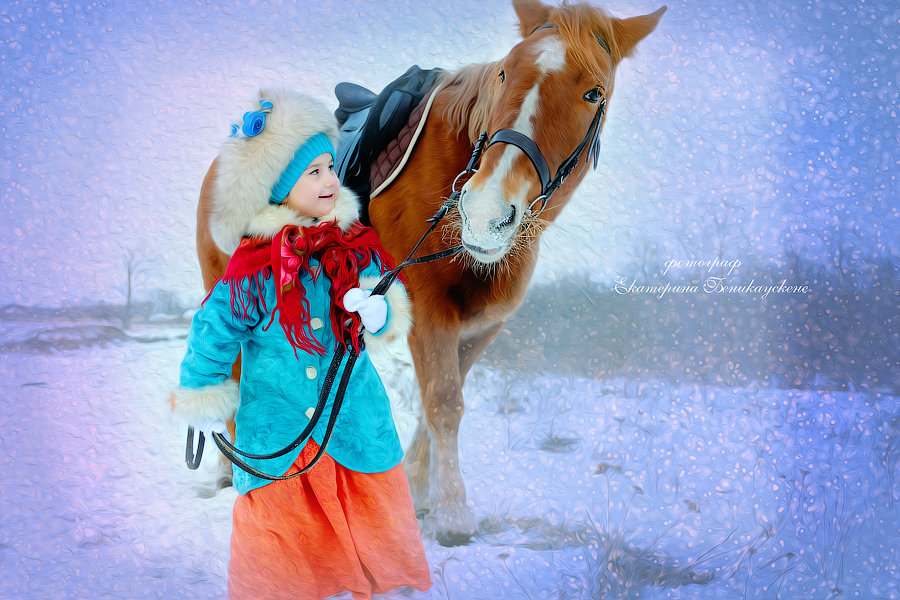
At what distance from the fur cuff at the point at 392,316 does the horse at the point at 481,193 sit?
0.16 meters

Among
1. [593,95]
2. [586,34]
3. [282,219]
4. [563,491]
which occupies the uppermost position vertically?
[586,34]

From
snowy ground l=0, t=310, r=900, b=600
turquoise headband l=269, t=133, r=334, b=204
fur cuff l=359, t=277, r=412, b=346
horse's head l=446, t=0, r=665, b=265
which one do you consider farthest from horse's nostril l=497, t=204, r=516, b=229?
snowy ground l=0, t=310, r=900, b=600

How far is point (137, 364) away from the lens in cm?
152

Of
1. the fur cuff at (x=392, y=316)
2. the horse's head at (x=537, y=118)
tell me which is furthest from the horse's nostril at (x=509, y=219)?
the fur cuff at (x=392, y=316)

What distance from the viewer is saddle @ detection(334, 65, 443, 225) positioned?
52.6 inches

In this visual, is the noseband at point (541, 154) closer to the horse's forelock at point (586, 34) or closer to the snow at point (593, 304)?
the horse's forelock at point (586, 34)

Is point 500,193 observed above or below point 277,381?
above

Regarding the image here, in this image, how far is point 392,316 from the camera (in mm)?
1009

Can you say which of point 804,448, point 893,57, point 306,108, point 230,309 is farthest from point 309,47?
point 804,448

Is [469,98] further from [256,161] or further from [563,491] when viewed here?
[563,491]

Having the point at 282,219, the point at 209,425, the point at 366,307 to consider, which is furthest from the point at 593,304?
the point at 209,425

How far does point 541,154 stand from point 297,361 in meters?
0.58

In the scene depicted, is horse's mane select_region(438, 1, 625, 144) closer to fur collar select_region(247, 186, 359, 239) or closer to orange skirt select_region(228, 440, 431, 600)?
fur collar select_region(247, 186, 359, 239)

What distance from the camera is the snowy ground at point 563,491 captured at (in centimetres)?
137
